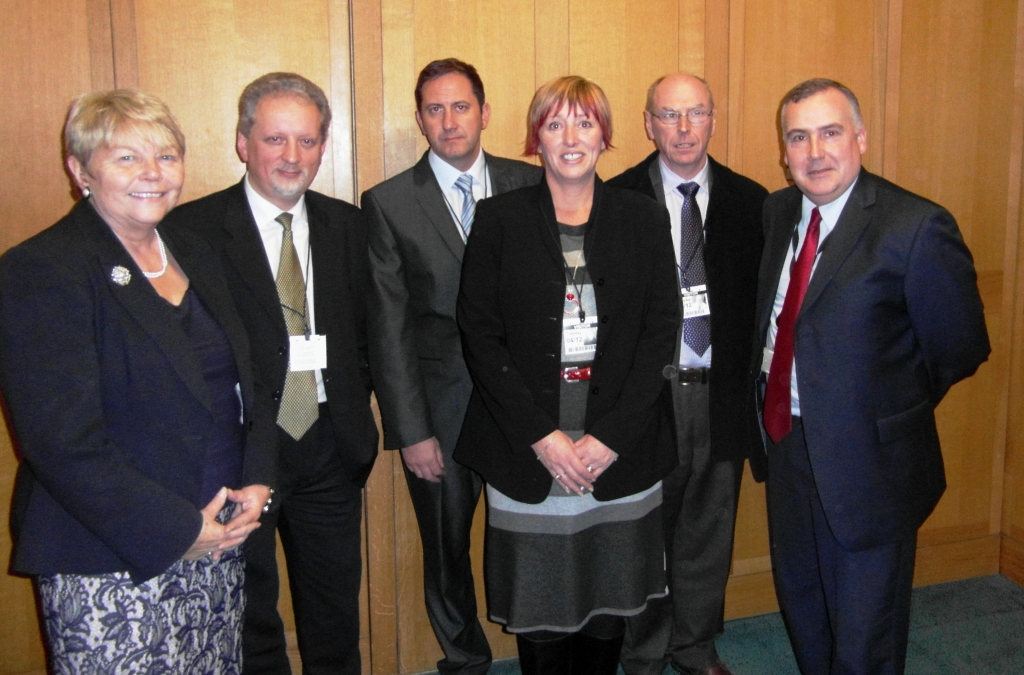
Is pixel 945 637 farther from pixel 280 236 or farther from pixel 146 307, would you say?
pixel 146 307

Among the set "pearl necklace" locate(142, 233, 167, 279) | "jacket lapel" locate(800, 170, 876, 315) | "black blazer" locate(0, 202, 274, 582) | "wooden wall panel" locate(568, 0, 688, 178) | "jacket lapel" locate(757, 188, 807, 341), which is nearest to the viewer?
"black blazer" locate(0, 202, 274, 582)

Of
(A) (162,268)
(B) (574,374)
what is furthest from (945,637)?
(A) (162,268)

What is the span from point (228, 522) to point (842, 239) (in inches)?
65.5

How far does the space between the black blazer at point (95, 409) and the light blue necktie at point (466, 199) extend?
109 cm

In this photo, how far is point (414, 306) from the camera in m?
2.53

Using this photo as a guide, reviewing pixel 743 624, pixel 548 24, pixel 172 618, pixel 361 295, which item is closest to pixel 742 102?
pixel 548 24

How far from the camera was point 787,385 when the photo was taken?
225 cm

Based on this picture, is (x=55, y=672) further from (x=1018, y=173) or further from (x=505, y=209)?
(x=1018, y=173)

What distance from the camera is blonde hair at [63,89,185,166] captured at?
1.60m

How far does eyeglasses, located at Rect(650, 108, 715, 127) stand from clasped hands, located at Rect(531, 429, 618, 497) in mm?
1145

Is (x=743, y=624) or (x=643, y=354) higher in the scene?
(x=643, y=354)

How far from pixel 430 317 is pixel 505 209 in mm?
559

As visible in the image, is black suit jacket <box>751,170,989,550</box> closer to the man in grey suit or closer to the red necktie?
the red necktie

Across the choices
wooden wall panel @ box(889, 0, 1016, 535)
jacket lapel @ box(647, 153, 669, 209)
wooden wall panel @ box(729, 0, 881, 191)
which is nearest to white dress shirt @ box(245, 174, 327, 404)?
jacket lapel @ box(647, 153, 669, 209)
